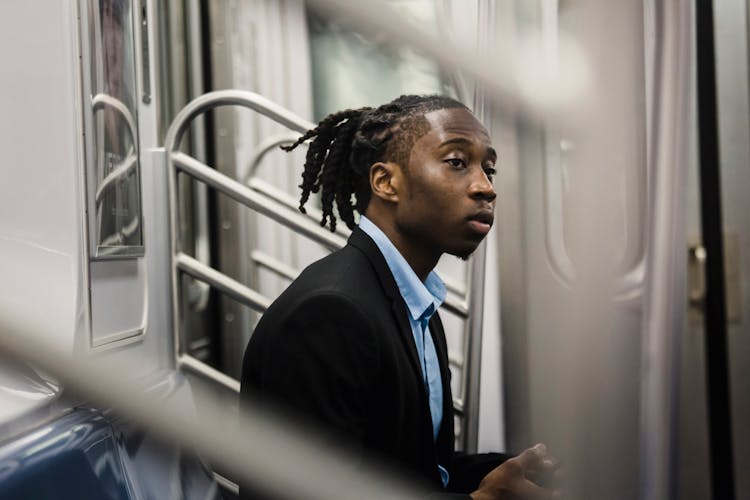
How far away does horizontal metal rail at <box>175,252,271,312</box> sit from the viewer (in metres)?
1.34

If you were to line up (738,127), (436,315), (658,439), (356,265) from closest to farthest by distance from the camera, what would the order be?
(658,439)
(356,265)
(436,315)
(738,127)

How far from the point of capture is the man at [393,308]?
0.88 m

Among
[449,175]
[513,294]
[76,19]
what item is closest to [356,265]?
[449,175]

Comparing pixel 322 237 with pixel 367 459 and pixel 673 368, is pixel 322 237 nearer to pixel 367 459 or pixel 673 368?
pixel 367 459

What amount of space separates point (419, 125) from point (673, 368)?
0.48 metres

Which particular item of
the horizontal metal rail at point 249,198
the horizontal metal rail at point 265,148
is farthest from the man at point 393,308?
the horizontal metal rail at point 265,148

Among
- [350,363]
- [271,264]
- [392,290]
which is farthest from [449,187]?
[271,264]

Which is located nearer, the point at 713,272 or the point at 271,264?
the point at 713,272

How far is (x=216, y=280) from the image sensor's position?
1.35 meters

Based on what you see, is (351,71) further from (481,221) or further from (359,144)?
(481,221)

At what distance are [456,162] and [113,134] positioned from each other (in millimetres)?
452

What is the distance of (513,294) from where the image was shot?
68 centimetres

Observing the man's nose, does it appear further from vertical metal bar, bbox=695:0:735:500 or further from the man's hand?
vertical metal bar, bbox=695:0:735:500

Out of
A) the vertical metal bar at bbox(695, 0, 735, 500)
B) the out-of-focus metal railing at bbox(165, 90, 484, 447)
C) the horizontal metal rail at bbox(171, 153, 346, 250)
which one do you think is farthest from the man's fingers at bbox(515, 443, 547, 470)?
the vertical metal bar at bbox(695, 0, 735, 500)
